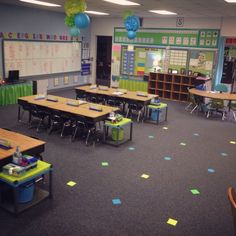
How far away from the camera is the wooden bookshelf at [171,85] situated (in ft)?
35.1

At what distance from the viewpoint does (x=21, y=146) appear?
4.05m

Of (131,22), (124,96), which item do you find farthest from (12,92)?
(131,22)

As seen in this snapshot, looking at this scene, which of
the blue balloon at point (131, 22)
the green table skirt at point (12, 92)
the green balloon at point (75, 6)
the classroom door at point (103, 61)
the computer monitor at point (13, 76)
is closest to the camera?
the green balloon at point (75, 6)

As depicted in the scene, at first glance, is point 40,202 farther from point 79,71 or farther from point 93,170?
point 79,71

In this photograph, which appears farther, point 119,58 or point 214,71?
point 119,58

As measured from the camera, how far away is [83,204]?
3900 millimetres

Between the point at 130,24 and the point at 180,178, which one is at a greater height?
the point at 130,24

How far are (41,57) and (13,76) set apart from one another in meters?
1.77

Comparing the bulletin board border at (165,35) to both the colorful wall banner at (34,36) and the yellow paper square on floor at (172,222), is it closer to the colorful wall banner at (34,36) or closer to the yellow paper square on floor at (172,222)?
the colorful wall banner at (34,36)

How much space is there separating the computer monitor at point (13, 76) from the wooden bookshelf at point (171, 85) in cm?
502

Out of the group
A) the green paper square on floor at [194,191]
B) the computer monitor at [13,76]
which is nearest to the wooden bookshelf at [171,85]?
the computer monitor at [13,76]

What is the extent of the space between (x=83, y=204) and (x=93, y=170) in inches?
41.3

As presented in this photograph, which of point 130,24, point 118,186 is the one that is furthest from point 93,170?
point 130,24

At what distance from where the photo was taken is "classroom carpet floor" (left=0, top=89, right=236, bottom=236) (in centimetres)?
347
